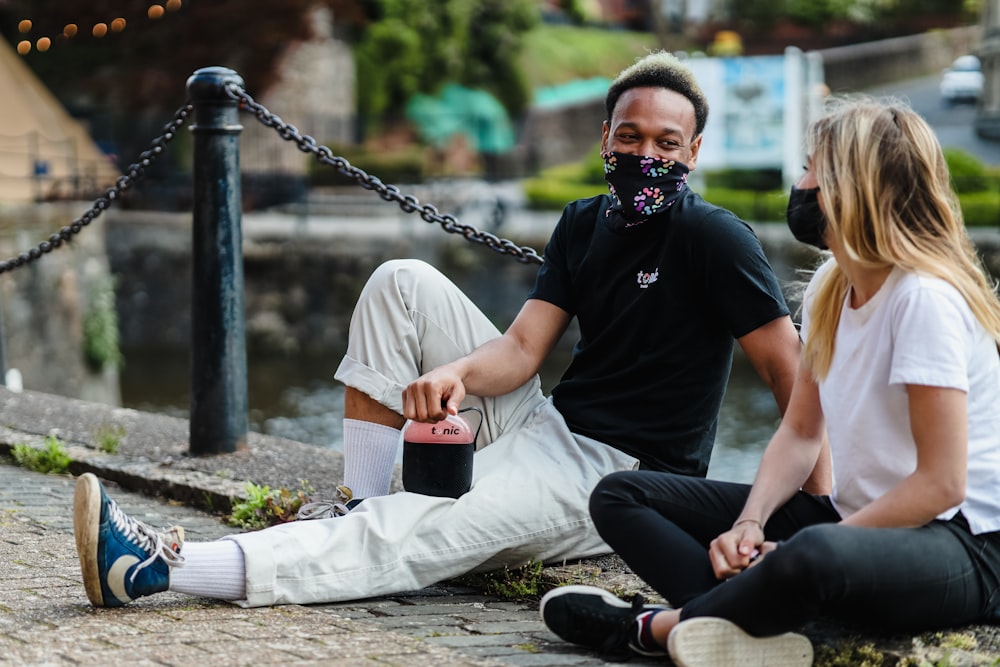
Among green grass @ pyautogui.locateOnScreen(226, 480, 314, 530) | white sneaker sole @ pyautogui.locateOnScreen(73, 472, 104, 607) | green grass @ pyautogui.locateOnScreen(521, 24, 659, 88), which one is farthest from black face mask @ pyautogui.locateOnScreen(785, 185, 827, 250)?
green grass @ pyautogui.locateOnScreen(521, 24, 659, 88)

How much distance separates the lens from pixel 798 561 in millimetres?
2492

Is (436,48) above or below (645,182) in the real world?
above

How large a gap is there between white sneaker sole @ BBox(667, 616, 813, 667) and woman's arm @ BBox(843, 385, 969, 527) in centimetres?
36

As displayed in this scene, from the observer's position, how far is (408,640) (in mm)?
2932

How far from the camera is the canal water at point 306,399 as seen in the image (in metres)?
13.0

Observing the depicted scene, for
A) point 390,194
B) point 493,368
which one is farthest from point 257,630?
point 390,194

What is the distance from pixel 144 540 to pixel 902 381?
5.40 ft

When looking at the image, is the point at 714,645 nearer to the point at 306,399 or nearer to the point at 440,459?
the point at 440,459

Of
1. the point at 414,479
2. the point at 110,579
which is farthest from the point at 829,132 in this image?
the point at 110,579

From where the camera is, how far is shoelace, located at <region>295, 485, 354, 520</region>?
3.40 m

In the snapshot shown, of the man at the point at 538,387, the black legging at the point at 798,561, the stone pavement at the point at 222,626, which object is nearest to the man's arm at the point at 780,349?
the man at the point at 538,387

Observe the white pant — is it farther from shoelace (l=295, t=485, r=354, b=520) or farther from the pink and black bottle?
shoelace (l=295, t=485, r=354, b=520)

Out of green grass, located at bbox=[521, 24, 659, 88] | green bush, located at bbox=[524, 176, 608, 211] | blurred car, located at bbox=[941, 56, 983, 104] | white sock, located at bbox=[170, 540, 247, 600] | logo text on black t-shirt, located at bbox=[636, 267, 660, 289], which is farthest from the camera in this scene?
green grass, located at bbox=[521, 24, 659, 88]

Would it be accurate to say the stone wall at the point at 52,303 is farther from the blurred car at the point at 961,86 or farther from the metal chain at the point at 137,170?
the blurred car at the point at 961,86
